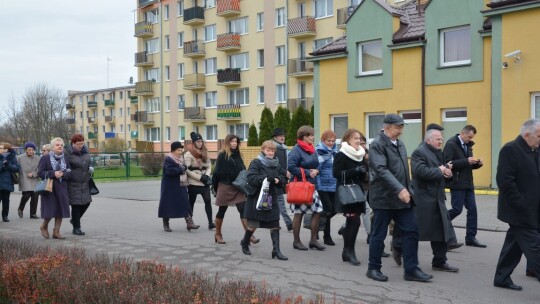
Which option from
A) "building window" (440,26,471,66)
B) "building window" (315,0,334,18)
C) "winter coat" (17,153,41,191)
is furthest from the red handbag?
"building window" (315,0,334,18)

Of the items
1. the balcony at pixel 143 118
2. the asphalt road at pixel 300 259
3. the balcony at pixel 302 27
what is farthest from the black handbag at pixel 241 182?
the balcony at pixel 143 118

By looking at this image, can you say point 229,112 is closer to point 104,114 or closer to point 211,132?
point 211,132

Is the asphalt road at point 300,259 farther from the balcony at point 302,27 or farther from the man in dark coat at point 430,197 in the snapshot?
the balcony at point 302,27

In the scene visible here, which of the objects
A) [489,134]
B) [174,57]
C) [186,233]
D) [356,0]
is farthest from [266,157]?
[174,57]

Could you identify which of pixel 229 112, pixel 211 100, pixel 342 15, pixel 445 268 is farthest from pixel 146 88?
pixel 445 268

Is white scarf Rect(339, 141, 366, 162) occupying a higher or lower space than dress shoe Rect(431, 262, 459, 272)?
higher

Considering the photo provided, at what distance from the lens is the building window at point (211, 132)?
56.5m

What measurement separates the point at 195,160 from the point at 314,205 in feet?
12.8

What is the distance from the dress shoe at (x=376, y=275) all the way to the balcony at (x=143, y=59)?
58.2 metres

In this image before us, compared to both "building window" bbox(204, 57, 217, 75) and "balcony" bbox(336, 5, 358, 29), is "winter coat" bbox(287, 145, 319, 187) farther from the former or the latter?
"building window" bbox(204, 57, 217, 75)

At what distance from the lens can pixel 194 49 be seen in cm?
5659

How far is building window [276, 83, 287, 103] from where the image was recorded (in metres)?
48.5

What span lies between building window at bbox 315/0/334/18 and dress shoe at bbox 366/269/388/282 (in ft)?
128

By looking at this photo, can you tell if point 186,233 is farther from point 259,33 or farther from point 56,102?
point 56,102
